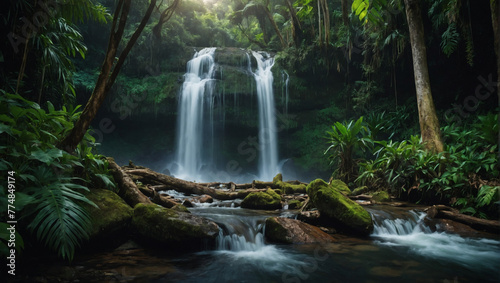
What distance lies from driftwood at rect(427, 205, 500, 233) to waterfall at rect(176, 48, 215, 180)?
1151cm

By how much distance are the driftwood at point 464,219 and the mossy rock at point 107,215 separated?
17.6 ft

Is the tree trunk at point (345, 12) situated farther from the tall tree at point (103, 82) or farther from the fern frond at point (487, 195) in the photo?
the tall tree at point (103, 82)

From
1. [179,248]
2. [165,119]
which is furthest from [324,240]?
[165,119]

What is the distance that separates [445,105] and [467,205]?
255 inches

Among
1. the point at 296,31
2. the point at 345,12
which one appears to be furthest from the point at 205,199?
the point at 296,31

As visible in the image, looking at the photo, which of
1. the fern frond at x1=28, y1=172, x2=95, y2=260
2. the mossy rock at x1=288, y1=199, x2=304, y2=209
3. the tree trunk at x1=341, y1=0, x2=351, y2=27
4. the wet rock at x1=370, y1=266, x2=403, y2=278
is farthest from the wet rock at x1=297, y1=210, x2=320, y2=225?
the tree trunk at x1=341, y1=0, x2=351, y2=27

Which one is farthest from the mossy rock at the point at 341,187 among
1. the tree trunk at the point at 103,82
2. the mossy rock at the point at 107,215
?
the tree trunk at the point at 103,82

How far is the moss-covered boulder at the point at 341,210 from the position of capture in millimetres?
4297

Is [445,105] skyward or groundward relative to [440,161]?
skyward

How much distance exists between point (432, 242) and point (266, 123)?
11007mm

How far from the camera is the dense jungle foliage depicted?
289cm

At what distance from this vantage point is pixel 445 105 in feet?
33.0

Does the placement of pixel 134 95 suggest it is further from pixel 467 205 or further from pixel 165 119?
pixel 467 205

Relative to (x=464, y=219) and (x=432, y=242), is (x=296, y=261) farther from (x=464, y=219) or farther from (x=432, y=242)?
(x=464, y=219)
